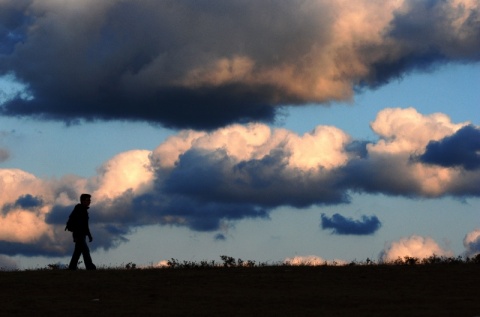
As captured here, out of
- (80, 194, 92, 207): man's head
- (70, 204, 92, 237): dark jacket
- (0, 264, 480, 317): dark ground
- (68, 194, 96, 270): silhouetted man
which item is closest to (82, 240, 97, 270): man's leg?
(68, 194, 96, 270): silhouetted man

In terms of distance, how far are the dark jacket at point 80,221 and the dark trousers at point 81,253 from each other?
0.50ft

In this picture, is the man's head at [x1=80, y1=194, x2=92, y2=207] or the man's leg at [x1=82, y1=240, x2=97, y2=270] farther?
the man's head at [x1=80, y1=194, x2=92, y2=207]

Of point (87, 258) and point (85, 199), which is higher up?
point (85, 199)

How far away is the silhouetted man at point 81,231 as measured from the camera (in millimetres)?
27625

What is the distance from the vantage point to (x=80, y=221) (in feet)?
91.6

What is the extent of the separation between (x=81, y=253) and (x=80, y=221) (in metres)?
0.97

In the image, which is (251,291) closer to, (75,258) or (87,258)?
(87,258)

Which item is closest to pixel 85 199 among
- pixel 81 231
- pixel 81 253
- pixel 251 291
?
pixel 81 231

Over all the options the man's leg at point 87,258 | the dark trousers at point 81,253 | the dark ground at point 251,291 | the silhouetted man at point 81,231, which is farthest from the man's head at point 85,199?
the dark ground at point 251,291

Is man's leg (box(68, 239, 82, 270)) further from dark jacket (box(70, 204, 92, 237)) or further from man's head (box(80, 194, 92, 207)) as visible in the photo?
man's head (box(80, 194, 92, 207))

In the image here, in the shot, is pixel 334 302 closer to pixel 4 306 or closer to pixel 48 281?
pixel 4 306

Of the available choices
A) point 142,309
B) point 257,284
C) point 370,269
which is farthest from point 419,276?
point 142,309

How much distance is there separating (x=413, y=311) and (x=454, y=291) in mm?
3390

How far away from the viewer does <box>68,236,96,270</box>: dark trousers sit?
90.4 ft
